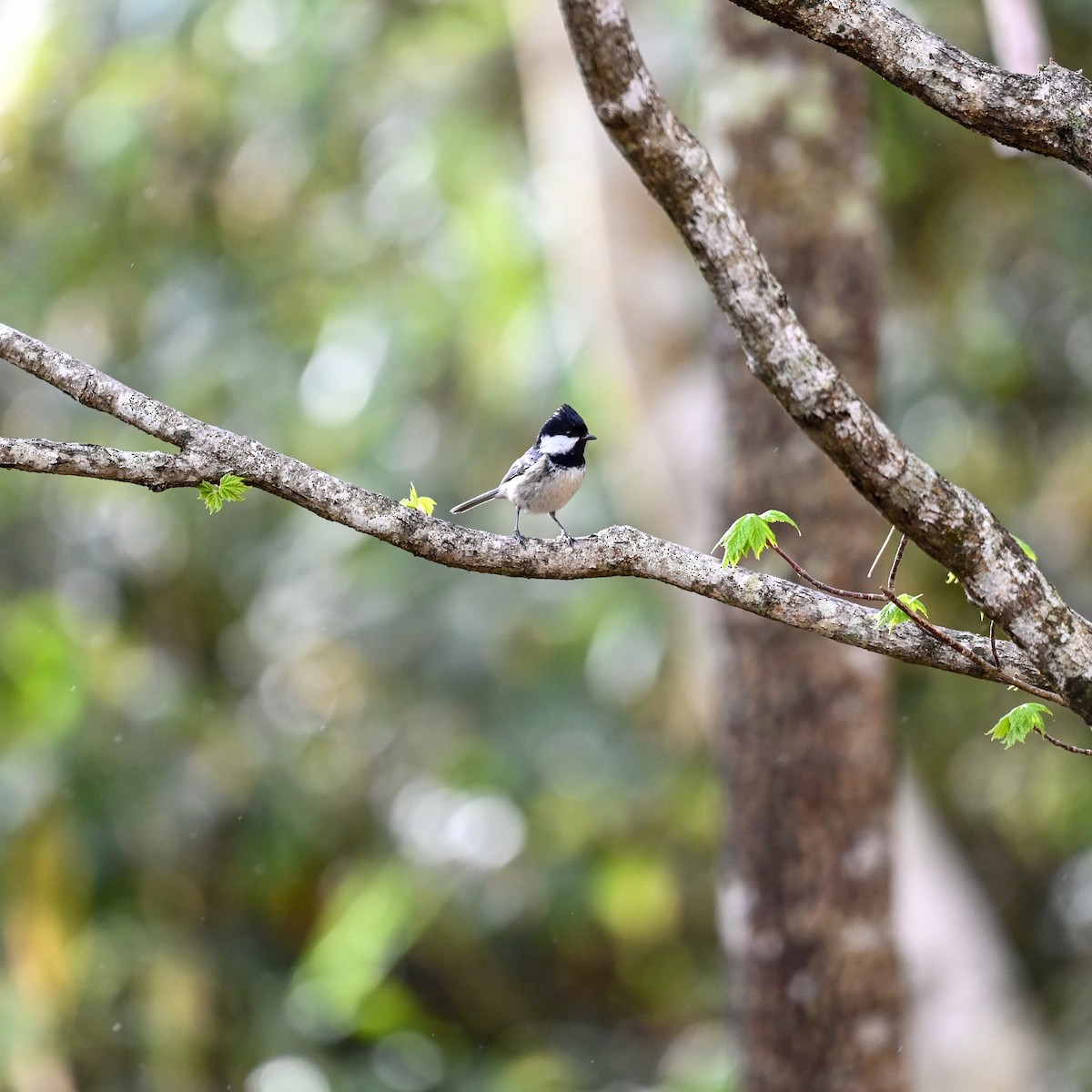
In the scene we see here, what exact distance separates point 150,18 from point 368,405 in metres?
3.47

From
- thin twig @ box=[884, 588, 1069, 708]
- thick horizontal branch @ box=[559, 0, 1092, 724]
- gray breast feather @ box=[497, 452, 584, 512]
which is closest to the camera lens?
thick horizontal branch @ box=[559, 0, 1092, 724]

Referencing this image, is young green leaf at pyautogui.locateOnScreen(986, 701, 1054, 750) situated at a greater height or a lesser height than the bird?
lesser

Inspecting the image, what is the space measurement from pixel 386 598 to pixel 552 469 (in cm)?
744

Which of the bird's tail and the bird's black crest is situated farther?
the bird's black crest

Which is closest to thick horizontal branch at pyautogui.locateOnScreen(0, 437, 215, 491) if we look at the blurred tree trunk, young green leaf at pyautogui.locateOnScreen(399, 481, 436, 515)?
young green leaf at pyautogui.locateOnScreen(399, 481, 436, 515)

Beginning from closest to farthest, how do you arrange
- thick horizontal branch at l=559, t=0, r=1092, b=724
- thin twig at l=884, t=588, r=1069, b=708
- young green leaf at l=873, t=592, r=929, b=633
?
thick horizontal branch at l=559, t=0, r=1092, b=724 < thin twig at l=884, t=588, r=1069, b=708 < young green leaf at l=873, t=592, r=929, b=633

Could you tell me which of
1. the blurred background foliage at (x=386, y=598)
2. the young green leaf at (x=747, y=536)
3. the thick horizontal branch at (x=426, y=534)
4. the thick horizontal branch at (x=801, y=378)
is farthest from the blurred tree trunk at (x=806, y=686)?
the thick horizontal branch at (x=801, y=378)

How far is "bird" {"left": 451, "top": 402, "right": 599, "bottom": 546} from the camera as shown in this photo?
410 centimetres

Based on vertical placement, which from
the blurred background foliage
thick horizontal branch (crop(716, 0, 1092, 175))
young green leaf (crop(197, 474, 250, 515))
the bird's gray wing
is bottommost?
young green leaf (crop(197, 474, 250, 515))

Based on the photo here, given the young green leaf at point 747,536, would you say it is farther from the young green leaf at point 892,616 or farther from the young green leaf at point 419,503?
the young green leaf at point 419,503


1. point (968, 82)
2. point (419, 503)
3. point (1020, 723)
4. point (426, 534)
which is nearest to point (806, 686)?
point (1020, 723)

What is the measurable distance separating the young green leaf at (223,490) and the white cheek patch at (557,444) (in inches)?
73.1

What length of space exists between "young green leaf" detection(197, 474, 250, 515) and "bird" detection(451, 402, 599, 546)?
1.74 m

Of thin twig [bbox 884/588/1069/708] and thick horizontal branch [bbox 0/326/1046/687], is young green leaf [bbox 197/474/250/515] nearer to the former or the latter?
thick horizontal branch [bbox 0/326/1046/687]
